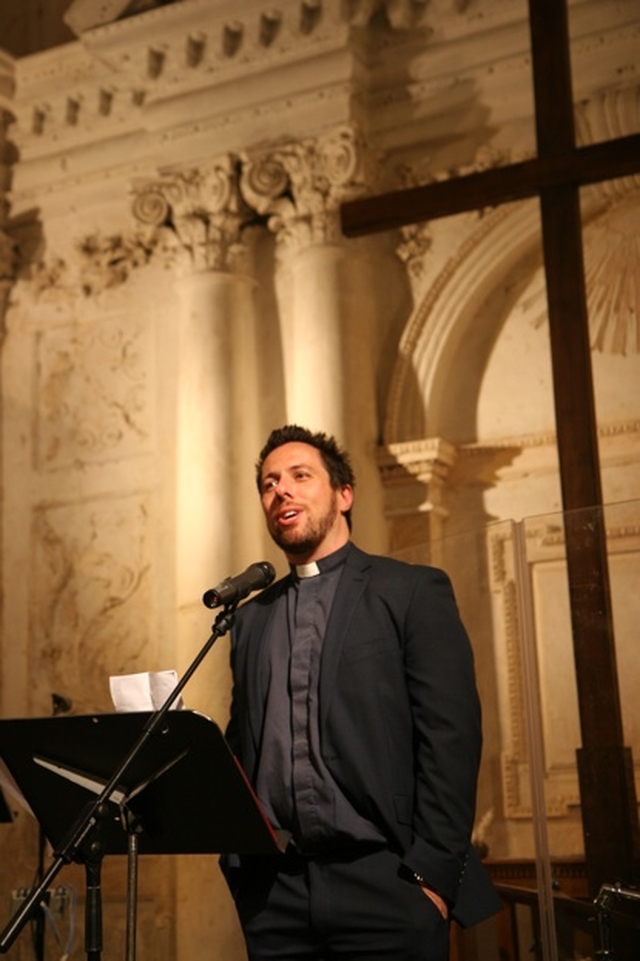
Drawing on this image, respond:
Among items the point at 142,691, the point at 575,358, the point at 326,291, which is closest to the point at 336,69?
the point at 326,291

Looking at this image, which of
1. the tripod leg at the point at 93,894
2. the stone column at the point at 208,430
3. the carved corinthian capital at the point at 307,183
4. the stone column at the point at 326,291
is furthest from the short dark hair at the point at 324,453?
the carved corinthian capital at the point at 307,183

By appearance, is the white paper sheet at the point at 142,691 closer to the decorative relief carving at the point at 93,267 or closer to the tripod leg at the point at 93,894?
the tripod leg at the point at 93,894

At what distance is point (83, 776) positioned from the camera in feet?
11.0

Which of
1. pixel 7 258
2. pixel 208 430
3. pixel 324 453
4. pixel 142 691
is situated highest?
pixel 7 258

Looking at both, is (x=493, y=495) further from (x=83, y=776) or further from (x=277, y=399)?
(x=83, y=776)

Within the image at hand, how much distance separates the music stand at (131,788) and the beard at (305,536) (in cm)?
34

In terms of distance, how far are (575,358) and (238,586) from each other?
84.4 inches

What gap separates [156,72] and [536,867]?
198 inches

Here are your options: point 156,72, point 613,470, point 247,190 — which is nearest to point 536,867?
point 613,470

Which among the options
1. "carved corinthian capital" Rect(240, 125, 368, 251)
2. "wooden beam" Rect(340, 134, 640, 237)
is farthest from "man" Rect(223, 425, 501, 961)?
"carved corinthian capital" Rect(240, 125, 368, 251)

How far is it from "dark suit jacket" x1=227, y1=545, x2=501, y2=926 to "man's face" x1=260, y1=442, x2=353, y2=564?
145mm

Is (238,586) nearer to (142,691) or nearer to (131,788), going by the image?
(142,691)

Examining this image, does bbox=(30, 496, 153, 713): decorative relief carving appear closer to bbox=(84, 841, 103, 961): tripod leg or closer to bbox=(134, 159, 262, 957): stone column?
bbox=(134, 159, 262, 957): stone column

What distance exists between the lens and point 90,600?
24.3ft
